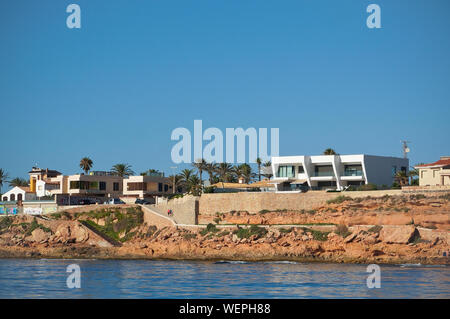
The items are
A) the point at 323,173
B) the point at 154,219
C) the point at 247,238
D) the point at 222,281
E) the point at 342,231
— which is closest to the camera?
the point at 222,281

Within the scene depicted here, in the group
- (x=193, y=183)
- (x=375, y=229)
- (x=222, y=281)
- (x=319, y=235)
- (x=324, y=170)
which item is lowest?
(x=222, y=281)

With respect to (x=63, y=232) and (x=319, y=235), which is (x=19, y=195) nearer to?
(x=63, y=232)

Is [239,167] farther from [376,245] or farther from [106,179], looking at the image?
[376,245]

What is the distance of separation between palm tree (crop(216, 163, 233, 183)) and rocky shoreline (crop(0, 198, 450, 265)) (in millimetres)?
34972

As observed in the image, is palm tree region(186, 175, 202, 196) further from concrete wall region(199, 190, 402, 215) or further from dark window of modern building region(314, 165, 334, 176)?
dark window of modern building region(314, 165, 334, 176)

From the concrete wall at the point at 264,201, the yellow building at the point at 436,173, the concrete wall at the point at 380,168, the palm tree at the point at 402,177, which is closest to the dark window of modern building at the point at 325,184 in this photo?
the concrete wall at the point at 380,168

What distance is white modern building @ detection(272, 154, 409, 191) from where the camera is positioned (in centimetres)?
8175

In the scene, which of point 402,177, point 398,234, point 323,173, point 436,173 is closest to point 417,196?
point 398,234

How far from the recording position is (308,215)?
74375mm

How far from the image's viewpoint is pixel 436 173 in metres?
75.4

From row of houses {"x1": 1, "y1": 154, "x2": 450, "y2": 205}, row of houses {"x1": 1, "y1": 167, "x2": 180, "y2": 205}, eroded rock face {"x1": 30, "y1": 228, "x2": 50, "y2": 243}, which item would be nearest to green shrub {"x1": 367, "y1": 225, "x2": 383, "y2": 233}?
row of houses {"x1": 1, "y1": 154, "x2": 450, "y2": 205}

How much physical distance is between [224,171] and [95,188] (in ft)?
79.5

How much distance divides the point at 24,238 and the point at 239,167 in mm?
46872

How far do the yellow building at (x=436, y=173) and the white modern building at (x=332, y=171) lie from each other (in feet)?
23.7
